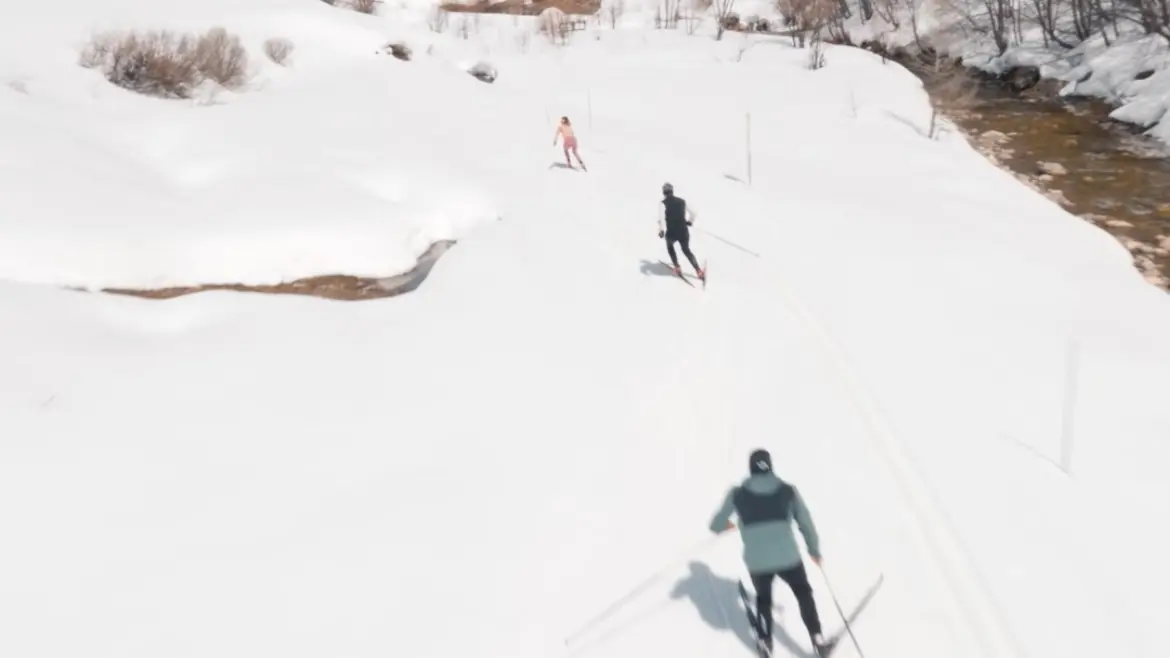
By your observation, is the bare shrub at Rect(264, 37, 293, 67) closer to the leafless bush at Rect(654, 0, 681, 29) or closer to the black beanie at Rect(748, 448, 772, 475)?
the black beanie at Rect(748, 448, 772, 475)

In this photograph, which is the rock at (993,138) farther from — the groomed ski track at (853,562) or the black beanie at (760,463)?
the black beanie at (760,463)

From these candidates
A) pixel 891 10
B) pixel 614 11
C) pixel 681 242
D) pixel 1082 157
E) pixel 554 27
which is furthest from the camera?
pixel 614 11

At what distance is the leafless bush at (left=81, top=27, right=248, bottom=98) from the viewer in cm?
1778

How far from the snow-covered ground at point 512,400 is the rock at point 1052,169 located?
2913 millimetres

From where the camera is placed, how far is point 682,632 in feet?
21.0

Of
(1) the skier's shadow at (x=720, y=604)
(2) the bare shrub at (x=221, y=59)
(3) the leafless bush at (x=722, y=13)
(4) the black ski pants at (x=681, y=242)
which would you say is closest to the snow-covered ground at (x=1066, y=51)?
(3) the leafless bush at (x=722, y=13)

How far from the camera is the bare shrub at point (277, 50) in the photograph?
21.8m

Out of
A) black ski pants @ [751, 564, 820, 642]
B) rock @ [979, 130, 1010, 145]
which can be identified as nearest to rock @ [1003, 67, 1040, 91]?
rock @ [979, 130, 1010, 145]

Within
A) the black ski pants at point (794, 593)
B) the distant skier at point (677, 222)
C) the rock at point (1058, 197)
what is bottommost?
the black ski pants at point (794, 593)

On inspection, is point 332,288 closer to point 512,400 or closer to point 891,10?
point 512,400

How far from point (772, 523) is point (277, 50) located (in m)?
20.7

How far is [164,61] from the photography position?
18.2 metres

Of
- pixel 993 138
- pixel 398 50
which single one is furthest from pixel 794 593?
pixel 398 50

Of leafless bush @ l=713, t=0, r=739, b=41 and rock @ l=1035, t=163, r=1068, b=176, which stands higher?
leafless bush @ l=713, t=0, r=739, b=41
